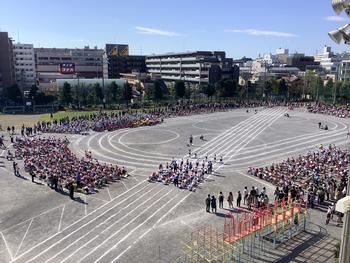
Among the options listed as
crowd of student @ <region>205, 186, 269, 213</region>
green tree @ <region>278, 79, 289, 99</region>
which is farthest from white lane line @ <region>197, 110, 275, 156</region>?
green tree @ <region>278, 79, 289, 99</region>

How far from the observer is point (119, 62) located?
17400 centimetres

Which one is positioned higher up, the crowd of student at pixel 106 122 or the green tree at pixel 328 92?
the green tree at pixel 328 92

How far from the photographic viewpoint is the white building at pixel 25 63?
442ft

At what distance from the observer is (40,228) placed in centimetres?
2730

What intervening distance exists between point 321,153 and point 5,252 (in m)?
36.5

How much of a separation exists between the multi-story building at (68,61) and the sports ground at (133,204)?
105 meters

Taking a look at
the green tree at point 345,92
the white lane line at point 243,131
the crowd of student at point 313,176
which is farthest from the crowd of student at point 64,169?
the green tree at point 345,92

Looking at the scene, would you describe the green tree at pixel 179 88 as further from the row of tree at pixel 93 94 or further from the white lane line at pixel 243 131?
the white lane line at pixel 243 131

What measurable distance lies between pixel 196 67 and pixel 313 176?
11566 centimetres

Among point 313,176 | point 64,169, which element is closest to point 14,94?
point 64,169

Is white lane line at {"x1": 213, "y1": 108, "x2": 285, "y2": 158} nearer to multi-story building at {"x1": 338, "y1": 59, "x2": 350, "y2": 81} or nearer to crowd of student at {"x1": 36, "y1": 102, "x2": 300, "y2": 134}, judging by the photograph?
crowd of student at {"x1": 36, "y1": 102, "x2": 300, "y2": 134}

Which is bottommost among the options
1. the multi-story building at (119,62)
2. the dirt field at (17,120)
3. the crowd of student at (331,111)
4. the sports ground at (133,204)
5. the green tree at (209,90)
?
the sports ground at (133,204)

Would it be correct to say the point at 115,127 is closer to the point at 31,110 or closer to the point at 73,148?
the point at 73,148

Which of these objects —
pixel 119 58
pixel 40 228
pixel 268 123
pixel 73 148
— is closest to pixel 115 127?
pixel 73 148
